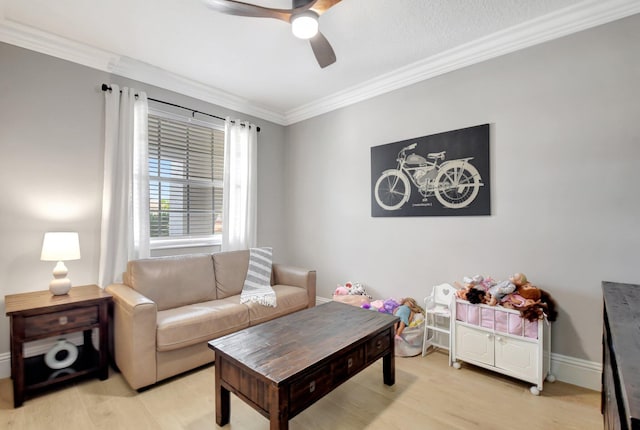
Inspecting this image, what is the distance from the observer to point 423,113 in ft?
9.95

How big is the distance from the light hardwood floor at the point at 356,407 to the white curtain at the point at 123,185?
0.99 m

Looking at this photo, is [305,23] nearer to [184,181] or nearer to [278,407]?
[278,407]

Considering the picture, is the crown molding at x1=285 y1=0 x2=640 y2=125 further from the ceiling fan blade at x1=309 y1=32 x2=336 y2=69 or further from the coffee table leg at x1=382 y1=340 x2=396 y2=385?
the coffee table leg at x1=382 y1=340 x2=396 y2=385

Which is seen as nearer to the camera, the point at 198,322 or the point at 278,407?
the point at 278,407

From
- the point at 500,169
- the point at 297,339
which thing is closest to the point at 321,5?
the point at 500,169

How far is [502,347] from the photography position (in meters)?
2.29

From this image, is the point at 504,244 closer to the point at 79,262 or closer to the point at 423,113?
the point at 423,113

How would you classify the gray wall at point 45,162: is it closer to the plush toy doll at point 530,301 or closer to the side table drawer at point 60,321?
the side table drawer at point 60,321

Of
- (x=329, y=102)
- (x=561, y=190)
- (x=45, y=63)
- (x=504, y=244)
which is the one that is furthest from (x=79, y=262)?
(x=561, y=190)

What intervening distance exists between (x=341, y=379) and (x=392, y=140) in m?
2.40

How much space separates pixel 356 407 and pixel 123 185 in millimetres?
2710

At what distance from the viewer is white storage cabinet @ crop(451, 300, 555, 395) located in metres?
2.14

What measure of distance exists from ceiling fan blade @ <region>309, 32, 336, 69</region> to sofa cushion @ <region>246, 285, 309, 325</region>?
216 centimetres

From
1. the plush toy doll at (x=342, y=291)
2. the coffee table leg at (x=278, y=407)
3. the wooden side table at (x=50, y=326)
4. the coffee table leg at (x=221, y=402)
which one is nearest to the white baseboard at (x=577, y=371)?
the plush toy doll at (x=342, y=291)
